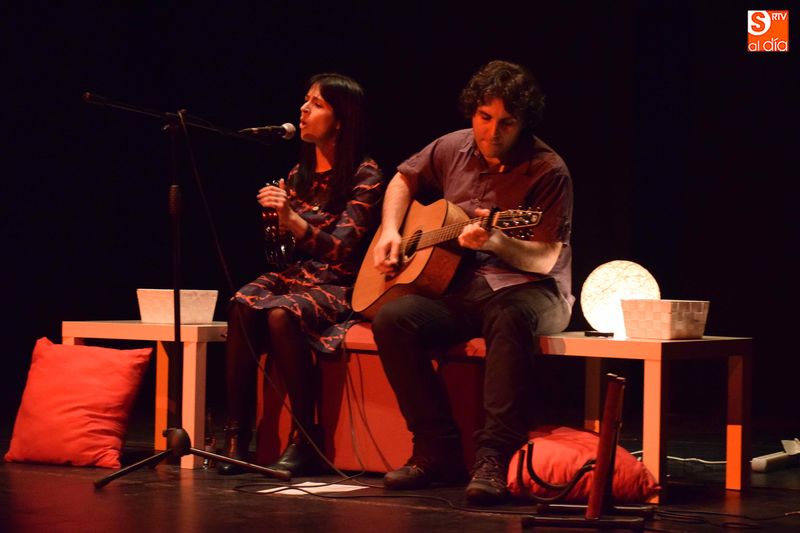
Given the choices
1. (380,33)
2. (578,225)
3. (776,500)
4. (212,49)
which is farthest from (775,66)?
(212,49)

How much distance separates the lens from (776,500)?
296 centimetres

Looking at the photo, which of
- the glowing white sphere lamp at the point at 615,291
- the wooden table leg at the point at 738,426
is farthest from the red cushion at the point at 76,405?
the wooden table leg at the point at 738,426

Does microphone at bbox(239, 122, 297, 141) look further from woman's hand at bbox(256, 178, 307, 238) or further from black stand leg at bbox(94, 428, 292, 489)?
black stand leg at bbox(94, 428, 292, 489)

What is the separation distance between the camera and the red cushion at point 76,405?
11.0 ft

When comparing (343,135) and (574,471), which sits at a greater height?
(343,135)

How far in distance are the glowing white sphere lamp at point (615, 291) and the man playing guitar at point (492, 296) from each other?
9cm

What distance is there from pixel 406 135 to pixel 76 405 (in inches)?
81.5

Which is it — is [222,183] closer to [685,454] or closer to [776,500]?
[685,454]

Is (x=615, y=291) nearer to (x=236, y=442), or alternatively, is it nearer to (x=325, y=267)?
(x=325, y=267)

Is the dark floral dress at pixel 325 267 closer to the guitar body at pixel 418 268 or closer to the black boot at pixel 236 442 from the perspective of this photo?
the guitar body at pixel 418 268

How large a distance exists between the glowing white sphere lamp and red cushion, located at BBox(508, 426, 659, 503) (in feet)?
1.61

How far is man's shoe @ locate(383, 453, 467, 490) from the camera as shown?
117 inches

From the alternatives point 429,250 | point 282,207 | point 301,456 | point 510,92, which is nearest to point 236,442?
point 301,456

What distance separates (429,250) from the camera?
126 inches
